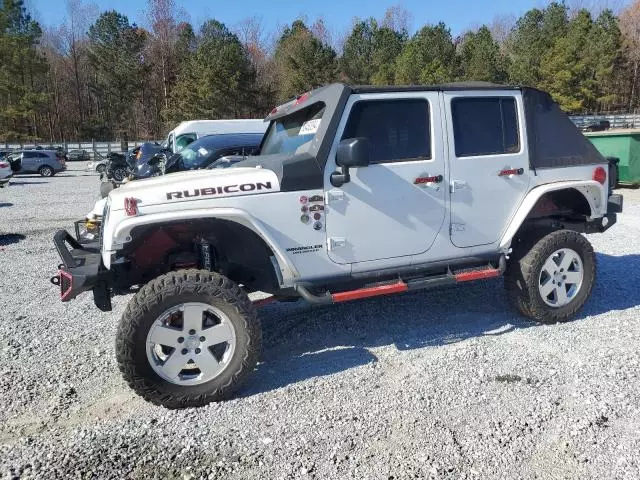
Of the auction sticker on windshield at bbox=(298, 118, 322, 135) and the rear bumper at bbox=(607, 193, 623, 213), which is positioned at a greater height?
the auction sticker on windshield at bbox=(298, 118, 322, 135)

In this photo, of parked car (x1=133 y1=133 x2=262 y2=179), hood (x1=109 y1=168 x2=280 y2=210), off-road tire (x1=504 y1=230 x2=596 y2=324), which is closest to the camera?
hood (x1=109 y1=168 x2=280 y2=210)

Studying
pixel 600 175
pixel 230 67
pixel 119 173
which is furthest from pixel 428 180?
pixel 230 67

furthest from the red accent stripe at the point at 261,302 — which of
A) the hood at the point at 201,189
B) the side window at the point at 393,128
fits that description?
the side window at the point at 393,128

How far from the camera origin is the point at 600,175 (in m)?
4.88

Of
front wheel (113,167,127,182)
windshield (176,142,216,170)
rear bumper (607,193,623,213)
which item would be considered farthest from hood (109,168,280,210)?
front wheel (113,167,127,182)

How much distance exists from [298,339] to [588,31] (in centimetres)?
6004

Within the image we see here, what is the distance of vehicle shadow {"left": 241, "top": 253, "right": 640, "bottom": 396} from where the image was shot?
163 inches

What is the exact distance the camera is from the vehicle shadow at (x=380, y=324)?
13.6 ft

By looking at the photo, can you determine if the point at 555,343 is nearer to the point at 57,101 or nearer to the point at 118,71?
the point at 118,71

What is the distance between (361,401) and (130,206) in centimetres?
200

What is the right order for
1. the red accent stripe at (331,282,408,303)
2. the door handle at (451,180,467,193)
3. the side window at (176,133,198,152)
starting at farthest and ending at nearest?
1. the side window at (176,133,198,152)
2. the door handle at (451,180,467,193)
3. the red accent stripe at (331,282,408,303)

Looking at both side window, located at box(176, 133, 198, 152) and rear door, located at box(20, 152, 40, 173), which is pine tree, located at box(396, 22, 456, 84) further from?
rear door, located at box(20, 152, 40, 173)

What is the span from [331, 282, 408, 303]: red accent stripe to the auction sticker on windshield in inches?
49.8

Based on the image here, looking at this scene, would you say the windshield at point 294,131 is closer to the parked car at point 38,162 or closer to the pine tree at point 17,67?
the parked car at point 38,162
